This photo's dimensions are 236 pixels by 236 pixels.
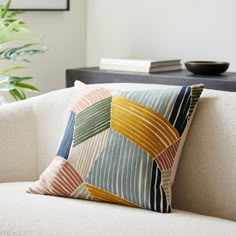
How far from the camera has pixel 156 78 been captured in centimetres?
271

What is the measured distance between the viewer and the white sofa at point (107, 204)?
1633 mm

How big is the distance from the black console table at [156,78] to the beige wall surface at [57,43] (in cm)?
26

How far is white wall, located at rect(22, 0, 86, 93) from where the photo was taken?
10.5 feet

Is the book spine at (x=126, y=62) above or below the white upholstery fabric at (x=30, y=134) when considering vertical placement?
above

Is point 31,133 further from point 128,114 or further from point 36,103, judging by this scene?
point 128,114

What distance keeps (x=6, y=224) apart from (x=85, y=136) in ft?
1.34

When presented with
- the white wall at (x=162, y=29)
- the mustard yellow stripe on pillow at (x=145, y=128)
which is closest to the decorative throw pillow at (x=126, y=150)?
the mustard yellow stripe on pillow at (x=145, y=128)

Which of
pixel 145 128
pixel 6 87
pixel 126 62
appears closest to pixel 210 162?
pixel 145 128

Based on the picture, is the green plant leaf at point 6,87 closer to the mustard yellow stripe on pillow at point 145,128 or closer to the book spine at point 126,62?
the book spine at point 126,62

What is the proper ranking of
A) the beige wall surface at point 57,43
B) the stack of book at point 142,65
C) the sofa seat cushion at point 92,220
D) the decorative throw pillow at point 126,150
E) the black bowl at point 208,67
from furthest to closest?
the beige wall surface at point 57,43
the stack of book at point 142,65
the black bowl at point 208,67
the decorative throw pillow at point 126,150
the sofa seat cushion at point 92,220

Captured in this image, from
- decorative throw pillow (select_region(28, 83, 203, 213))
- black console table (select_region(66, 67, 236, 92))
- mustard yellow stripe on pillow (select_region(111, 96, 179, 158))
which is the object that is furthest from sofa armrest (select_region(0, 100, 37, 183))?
black console table (select_region(66, 67, 236, 92))

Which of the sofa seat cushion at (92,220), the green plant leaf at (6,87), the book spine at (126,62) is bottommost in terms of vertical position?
the sofa seat cushion at (92,220)

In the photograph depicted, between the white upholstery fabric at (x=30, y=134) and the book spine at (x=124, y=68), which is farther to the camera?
the book spine at (x=124, y=68)

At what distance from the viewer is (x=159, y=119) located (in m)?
1.85
